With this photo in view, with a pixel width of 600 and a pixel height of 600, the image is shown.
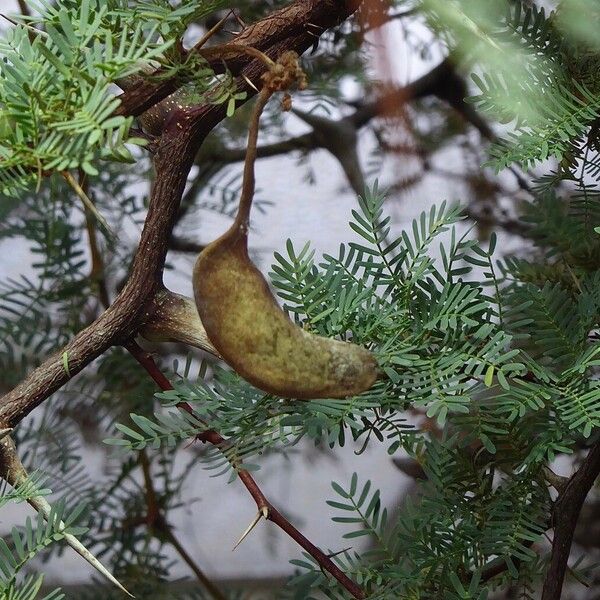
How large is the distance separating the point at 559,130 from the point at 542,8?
0.15 feet

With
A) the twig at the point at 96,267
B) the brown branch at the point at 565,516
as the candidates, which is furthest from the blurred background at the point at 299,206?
the brown branch at the point at 565,516

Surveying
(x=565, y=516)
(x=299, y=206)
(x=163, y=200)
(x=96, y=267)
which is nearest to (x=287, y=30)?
(x=163, y=200)

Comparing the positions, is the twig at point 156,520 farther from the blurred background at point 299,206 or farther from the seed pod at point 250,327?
the seed pod at point 250,327

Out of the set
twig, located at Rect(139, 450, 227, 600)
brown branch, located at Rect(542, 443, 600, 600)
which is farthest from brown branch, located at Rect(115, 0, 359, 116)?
twig, located at Rect(139, 450, 227, 600)

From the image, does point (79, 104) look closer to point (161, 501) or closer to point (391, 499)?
point (161, 501)

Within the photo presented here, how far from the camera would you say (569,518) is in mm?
292

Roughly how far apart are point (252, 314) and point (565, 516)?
15cm

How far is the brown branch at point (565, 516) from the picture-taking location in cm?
29

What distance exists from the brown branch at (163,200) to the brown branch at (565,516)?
0.48 ft

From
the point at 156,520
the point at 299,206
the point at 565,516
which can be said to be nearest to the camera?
the point at 565,516

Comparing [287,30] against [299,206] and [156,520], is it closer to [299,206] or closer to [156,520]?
[156,520]

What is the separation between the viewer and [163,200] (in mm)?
252

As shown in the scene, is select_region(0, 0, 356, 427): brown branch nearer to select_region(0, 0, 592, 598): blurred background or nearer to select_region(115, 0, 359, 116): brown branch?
select_region(115, 0, 359, 116): brown branch

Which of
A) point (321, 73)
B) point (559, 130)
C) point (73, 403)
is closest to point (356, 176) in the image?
point (321, 73)
